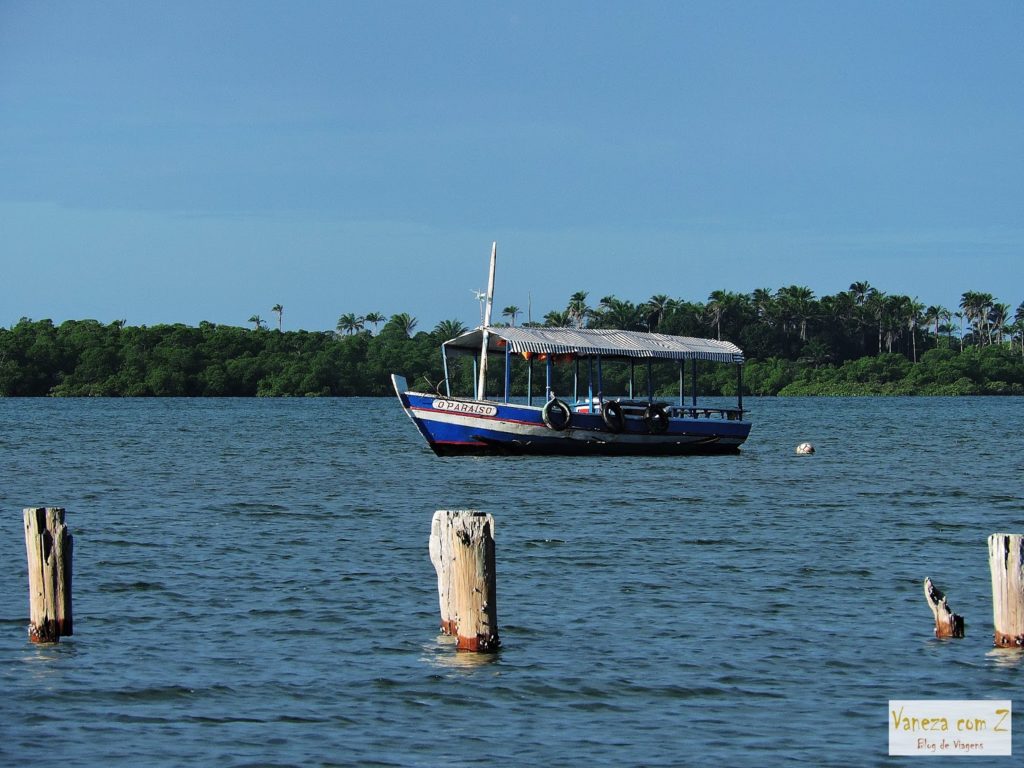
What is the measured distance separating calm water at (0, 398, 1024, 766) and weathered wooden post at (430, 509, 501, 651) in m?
0.37

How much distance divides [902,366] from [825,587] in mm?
170450

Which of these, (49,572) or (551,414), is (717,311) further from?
(49,572)

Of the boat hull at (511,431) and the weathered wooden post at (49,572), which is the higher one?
the boat hull at (511,431)

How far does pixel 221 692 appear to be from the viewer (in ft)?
44.2

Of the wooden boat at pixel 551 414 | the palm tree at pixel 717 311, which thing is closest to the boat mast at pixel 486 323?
the wooden boat at pixel 551 414

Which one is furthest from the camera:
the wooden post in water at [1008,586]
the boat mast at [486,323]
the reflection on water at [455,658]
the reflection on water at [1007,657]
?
the boat mast at [486,323]

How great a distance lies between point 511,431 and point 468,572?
29131 mm

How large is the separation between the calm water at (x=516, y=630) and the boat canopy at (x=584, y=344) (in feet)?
26.6

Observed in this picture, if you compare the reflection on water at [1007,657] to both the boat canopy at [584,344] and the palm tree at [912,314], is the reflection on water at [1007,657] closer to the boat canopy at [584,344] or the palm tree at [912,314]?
the boat canopy at [584,344]

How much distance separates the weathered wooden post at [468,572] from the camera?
13914 mm

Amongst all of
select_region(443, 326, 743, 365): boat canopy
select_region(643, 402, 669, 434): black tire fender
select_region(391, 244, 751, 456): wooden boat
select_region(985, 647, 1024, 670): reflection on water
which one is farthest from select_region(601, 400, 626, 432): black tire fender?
select_region(985, 647, 1024, 670): reflection on water

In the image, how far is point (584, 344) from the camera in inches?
1750

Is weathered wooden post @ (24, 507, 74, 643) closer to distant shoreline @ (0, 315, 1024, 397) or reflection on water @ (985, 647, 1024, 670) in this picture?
reflection on water @ (985, 647, 1024, 670)

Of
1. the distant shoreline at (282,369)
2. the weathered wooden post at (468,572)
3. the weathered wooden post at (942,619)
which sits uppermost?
the distant shoreline at (282,369)
